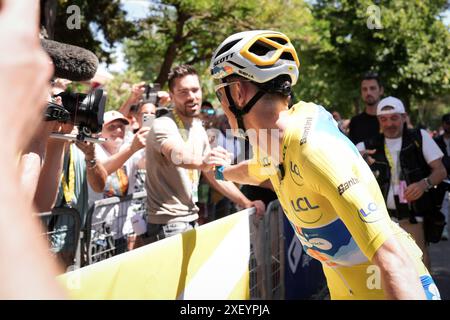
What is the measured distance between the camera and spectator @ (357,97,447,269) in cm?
552

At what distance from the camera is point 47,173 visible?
3.04 metres

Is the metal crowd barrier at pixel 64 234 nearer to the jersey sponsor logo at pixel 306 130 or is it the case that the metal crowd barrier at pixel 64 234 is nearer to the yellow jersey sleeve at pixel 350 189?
the jersey sponsor logo at pixel 306 130

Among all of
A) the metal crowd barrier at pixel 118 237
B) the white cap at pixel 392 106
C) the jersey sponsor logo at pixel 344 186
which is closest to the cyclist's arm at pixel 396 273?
the jersey sponsor logo at pixel 344 186

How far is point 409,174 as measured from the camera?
5.53 meters

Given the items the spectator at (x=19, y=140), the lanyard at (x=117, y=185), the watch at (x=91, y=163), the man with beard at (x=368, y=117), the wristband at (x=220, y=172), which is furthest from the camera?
the man with beard at (x=368, y=117)

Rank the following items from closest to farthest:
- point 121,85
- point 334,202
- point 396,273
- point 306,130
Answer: point 396,273 < point 334,202 < point 306,130 < point 121,85

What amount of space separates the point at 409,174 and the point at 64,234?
3612 millimetres

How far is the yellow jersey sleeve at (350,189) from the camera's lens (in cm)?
186

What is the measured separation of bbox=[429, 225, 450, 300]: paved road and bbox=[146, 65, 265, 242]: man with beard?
10.00 ft

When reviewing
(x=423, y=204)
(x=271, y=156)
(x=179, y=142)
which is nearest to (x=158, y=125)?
(x=179, y=142)

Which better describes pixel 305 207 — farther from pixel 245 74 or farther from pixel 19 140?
pixel 19 140

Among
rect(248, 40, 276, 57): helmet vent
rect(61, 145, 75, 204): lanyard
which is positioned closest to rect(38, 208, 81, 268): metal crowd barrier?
rect(61, 145, 75, 204): lanyard

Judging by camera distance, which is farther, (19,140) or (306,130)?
(306,130)

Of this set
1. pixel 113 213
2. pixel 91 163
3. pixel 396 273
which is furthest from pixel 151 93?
pixel 396 273
